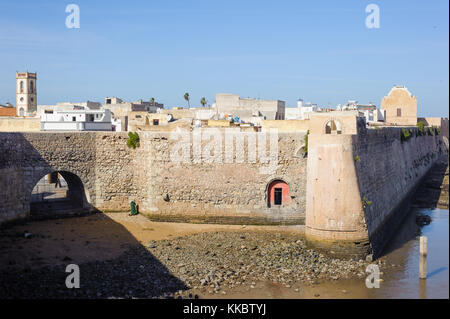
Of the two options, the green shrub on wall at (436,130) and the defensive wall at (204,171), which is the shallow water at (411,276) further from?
the green shrub on wall at (436,130)

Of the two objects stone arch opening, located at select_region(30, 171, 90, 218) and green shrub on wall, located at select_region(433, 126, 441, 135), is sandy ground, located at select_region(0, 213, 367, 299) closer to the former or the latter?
stone arch opening, located at select_region(30, 171, 90, 218)

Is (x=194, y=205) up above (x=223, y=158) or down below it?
below

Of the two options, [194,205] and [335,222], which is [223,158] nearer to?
[194,205]

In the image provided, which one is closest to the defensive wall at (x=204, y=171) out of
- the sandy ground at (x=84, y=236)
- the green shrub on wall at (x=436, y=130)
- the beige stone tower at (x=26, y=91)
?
the sandy ground at (x=84, y=236)

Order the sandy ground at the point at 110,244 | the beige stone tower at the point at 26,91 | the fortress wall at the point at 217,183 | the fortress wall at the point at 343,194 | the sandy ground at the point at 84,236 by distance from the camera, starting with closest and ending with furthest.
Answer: the sandy ground at the point at 110,244 < the sandy ground at the point at 84,236 < the fortress wall at the point at 343,194 < the fortress wall at the point at 217,183 < the beige stone tower at the point at 26,91

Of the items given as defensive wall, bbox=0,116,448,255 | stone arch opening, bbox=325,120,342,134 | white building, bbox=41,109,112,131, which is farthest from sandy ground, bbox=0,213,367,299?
white building, bbox=41,109,112,131

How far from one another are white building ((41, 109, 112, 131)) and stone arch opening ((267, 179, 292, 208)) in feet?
43.9

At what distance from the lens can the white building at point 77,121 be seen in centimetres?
2908

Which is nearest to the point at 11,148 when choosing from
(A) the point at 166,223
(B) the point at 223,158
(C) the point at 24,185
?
(C) the point at 24,185

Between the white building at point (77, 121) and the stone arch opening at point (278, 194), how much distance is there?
13.4 metres

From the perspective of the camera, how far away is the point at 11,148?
20125mm

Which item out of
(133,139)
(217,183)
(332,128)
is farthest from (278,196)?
(133,139)

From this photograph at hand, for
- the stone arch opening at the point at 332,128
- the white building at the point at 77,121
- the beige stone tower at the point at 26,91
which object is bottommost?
the stone arch opening at the point at 332,128
